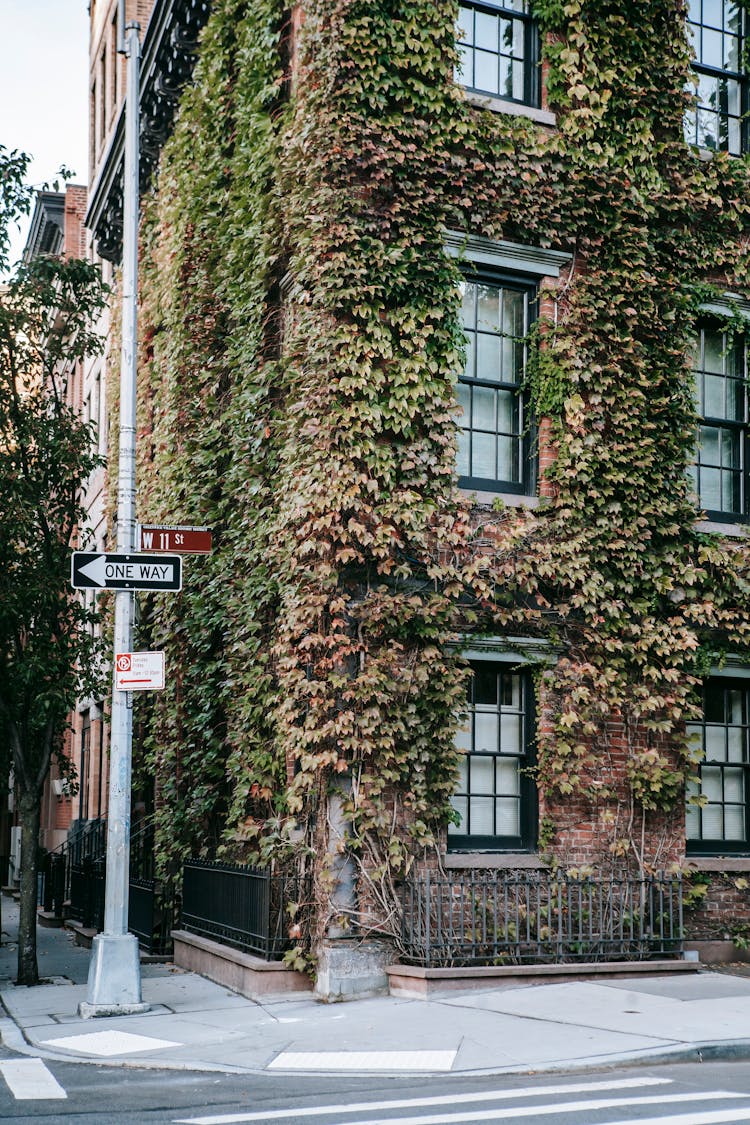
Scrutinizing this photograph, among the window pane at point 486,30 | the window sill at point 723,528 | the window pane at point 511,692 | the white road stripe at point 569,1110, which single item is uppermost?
the window pane at point 486,30

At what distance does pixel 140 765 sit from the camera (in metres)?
20.2

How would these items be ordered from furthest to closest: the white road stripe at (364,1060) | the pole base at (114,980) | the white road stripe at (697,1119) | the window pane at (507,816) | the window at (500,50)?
the window at (500,50), the window pane at (507,816), the pole base at (114,980), the white road stripe at (364,1060), the white road stripe at (697,1119)

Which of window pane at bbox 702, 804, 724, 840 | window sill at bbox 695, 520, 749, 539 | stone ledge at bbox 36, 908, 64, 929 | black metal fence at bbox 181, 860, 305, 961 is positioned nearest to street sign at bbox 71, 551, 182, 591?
black metal fence at bbox 181, 860, 305, 961

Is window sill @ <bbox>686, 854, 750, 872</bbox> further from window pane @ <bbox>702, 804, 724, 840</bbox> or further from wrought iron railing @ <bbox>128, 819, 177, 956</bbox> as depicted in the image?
wrought iron railing @ <bbox>128, 819, 177, 956</bbox>

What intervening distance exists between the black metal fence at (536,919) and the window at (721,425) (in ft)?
14.7

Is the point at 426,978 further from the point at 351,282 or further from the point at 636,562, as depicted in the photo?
the point at 351,282

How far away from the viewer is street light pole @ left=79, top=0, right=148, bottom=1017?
1200 cm

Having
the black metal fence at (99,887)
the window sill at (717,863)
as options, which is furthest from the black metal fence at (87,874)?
the window sill at (717,863)

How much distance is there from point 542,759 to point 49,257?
8.20m

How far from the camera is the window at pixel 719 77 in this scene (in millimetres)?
16234

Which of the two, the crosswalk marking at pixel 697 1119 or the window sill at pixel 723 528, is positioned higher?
the window sill at pixel 723 528

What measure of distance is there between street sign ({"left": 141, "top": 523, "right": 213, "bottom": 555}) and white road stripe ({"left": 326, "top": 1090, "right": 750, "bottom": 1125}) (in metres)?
6.57

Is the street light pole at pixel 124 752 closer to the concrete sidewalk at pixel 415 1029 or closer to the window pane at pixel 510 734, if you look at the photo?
the concrete sidewalk at pixel 415 1029

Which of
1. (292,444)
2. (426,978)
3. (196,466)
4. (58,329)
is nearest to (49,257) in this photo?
(58,329)
